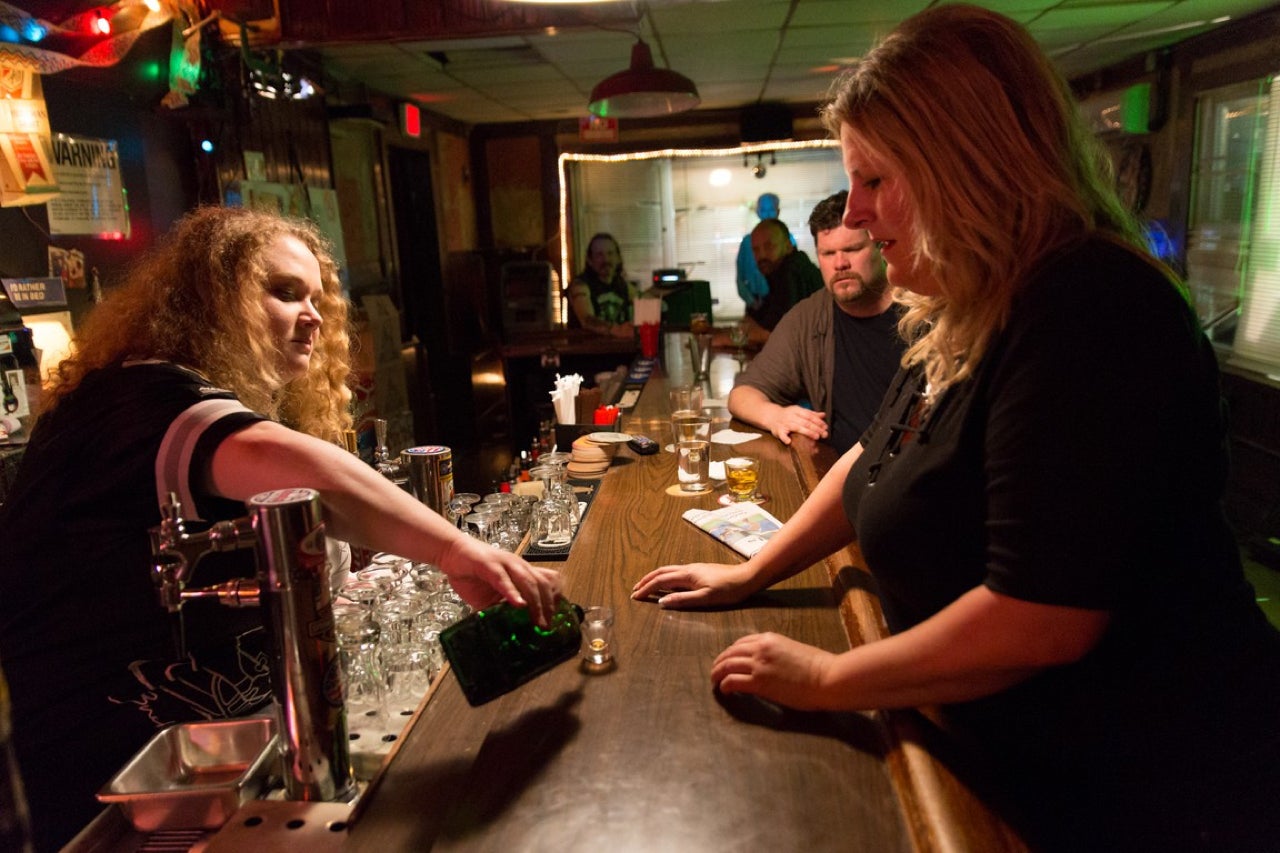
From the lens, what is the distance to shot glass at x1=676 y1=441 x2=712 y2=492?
223 cm

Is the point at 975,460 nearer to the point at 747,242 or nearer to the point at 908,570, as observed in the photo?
the point at 908,570

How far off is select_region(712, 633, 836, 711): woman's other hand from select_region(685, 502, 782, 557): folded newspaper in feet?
1.74

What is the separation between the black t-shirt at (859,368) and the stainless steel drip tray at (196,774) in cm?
228

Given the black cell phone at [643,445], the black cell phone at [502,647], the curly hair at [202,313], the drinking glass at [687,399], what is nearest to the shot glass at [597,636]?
the black cell phone at [502,647]

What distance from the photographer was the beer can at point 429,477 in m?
1.89

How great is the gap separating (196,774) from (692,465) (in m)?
1.36

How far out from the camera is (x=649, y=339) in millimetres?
5473

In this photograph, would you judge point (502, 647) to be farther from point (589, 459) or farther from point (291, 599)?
point (589, 459)

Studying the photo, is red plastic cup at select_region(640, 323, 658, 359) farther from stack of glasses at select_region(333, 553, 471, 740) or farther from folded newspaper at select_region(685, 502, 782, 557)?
stack of glasses at select_region(333, 553, 471, 740)

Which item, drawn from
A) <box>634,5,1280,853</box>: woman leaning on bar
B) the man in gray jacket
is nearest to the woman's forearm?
<box>634,5,1280,853</box>: woman leaning on bar

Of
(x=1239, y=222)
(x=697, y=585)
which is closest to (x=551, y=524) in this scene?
(x=697, y=585)

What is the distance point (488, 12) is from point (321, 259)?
2.58 m

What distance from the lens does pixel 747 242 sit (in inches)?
371

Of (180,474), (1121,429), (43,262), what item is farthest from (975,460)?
(43,262)
